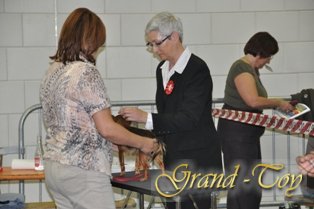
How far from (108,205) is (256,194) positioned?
1965 millimetres

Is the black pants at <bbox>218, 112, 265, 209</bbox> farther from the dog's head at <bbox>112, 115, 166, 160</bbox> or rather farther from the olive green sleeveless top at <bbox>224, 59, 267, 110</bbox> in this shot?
the dog's head at <bbox>112, 115, 166, 160</bbox>

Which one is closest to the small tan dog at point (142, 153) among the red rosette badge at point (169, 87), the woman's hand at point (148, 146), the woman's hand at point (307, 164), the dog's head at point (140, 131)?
the dog's head at point (140, 131)

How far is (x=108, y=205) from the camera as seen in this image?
2424 mm

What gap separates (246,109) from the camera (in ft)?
13.7

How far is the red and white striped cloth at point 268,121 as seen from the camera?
13.6 feet

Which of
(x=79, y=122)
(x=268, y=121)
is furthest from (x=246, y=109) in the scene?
(x=79, y=122)

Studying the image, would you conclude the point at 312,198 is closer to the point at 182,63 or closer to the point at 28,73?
the point at 182,63

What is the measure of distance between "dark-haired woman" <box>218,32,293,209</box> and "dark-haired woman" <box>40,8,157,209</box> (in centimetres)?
180

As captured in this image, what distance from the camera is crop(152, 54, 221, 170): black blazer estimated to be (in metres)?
2.93

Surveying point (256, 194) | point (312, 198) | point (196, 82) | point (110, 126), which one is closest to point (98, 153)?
point (110, 126)

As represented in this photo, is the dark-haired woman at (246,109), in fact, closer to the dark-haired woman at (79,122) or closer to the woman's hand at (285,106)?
the woman's hand at (285,106)

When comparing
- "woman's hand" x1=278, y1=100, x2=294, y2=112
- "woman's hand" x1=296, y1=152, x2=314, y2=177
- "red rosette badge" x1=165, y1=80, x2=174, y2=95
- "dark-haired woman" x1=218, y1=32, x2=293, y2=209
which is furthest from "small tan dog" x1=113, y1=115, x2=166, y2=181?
"woman's hand" x1=278, y1=100, x2=294, y2=112

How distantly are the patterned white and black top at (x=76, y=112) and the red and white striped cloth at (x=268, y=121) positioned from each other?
1.91 m

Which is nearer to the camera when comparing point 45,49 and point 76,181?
point 76,181
